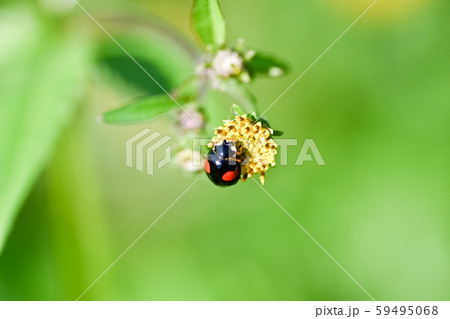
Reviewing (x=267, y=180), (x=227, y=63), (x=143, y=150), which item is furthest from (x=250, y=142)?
(x=143, y=150)

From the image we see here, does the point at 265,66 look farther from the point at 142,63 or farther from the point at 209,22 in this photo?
the point at 142,63

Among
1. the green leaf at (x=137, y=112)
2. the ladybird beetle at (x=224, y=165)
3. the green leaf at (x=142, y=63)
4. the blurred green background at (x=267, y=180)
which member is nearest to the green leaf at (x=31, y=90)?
the blurred green background at (x=267, y=180)

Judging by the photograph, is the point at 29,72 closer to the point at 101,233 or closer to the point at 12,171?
the point at 12,171

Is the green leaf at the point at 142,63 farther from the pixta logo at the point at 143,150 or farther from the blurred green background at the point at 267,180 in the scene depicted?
the pixta logo at the point at 143,150

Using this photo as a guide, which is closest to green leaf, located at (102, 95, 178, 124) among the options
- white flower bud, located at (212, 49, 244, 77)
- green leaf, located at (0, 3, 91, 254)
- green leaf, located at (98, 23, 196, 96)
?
white flower bud, located at (212, 49, 244, 77)
